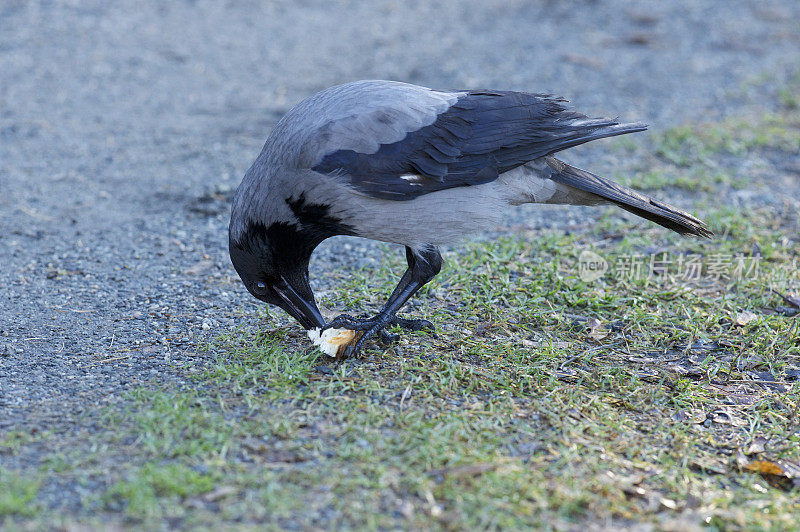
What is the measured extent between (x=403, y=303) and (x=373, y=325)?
26cm

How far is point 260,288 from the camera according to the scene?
4586 millimetres

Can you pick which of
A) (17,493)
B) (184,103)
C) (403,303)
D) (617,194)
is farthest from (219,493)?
(184,103)

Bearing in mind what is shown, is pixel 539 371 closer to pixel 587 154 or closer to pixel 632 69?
pixel 587 154

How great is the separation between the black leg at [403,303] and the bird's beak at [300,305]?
9 cm

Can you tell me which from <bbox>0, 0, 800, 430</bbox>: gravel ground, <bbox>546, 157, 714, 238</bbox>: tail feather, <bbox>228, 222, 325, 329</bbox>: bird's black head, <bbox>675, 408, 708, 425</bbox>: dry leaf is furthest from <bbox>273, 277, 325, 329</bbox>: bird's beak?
<bbox>675, 408, 708, 425</bbox>: dry leaf

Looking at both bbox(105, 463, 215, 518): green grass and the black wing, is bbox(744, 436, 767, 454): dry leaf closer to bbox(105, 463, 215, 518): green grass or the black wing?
the black wing

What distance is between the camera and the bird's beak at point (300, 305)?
4.57 meters

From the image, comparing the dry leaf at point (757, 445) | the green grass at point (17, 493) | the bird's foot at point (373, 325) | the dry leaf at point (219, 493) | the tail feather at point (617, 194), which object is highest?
the tail feather at point (617, 194)

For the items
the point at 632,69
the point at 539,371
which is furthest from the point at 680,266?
the point at 632,69

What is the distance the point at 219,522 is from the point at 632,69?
852 centimetres

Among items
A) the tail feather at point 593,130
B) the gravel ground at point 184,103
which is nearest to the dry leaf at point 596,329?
the tail feather at point 593,130

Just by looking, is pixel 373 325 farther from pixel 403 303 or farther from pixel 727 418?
pixel 727 418

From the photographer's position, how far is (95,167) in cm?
743

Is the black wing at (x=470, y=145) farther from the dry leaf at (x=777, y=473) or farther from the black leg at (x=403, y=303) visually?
the dry leaf at (x=777, y=473)
